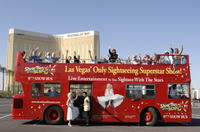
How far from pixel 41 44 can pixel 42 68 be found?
101439mm

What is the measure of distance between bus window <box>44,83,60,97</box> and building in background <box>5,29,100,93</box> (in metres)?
85.0

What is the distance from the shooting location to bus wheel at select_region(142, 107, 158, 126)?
1339 cm

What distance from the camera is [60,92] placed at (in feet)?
44.3

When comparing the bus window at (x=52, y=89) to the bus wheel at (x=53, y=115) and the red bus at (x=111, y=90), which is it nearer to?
the red bus at (x=111, y=90)

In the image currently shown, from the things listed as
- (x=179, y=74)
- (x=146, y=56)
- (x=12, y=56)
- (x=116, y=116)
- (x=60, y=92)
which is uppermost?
(x=12, y=56)

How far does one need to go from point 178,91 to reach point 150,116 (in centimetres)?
206

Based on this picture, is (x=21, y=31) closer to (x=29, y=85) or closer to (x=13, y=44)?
(x=13, y=44)

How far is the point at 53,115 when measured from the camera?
44.3 feet

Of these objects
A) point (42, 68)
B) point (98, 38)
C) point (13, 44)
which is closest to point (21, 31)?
point (13, 44)

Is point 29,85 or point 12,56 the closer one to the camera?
point 29,85

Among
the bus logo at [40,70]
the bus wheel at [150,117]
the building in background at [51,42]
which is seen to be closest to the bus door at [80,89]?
the bus logo at [40,70]

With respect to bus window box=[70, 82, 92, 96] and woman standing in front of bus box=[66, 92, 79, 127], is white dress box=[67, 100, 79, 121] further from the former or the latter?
bus window box=[70, 82, 92, 96]

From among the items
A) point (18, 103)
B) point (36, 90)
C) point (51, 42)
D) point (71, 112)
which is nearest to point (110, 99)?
point (71, 112)

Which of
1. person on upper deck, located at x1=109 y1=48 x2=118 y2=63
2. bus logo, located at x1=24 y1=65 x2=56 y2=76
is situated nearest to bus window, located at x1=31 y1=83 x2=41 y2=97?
bus logo, located at x1=24 y1=65 x2=56 y2=76
